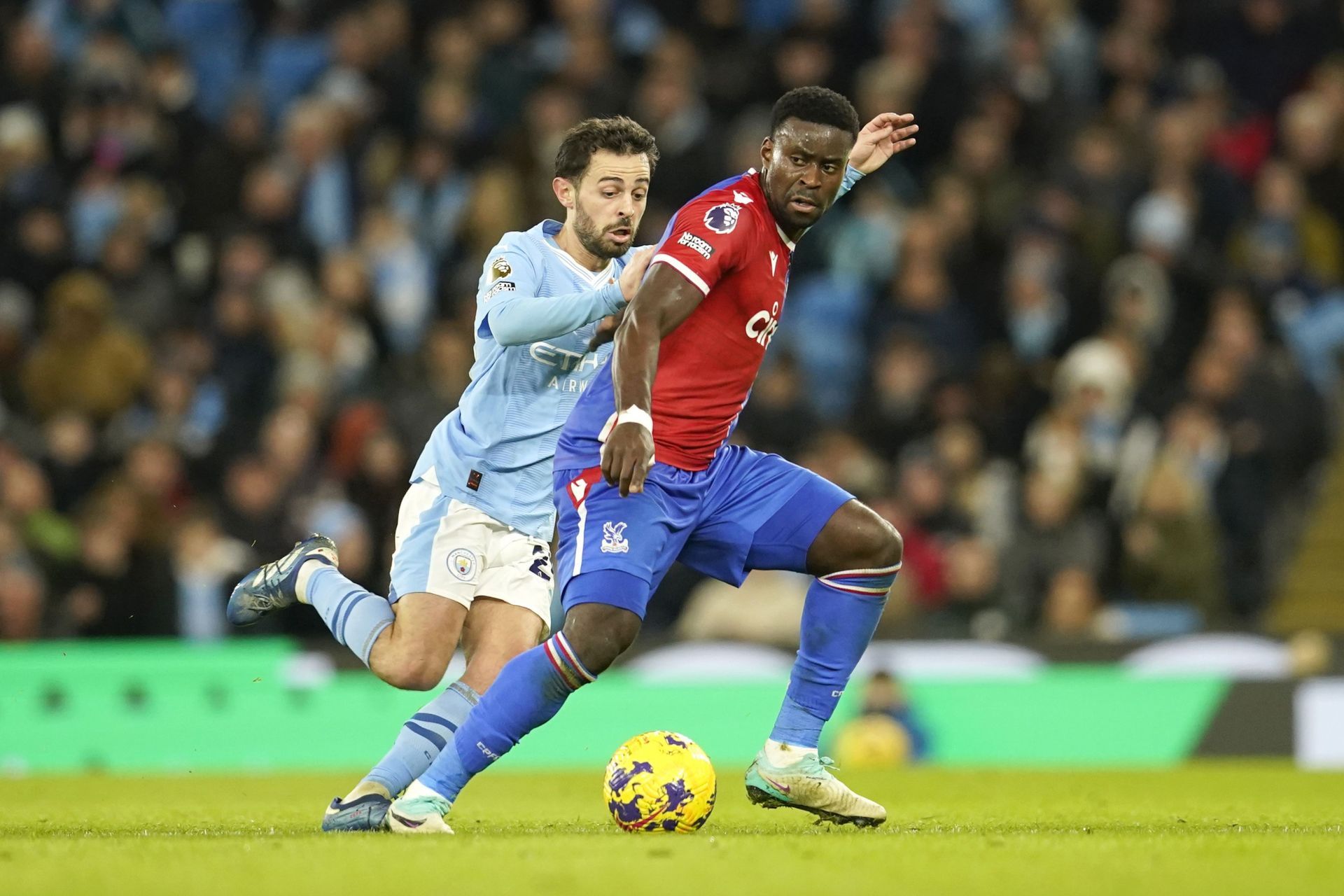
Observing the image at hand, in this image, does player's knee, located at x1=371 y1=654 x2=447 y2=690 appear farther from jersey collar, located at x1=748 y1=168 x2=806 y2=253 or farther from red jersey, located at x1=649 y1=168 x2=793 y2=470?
jersey collar, located at x1=748 y1=168 x2=806 y2=253

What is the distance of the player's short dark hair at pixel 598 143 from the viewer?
274 inches

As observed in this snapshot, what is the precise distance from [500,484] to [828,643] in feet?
4.29

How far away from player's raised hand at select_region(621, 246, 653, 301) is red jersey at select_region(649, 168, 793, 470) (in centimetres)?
14

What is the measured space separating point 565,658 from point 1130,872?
1.90m

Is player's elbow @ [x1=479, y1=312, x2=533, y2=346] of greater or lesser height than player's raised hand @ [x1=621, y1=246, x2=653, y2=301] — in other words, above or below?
below

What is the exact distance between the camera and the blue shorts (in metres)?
6.34

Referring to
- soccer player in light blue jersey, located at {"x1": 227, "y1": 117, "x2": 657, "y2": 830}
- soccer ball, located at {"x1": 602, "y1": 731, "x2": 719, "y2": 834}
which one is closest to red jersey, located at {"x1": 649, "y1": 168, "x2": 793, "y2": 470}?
soccer player in light blue jersey, located at {"x1": 227, "y1": 117, "x2": 657, "y2": 830}

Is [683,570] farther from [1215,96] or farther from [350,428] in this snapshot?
[1215,96]

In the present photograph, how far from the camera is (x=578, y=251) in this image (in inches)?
281

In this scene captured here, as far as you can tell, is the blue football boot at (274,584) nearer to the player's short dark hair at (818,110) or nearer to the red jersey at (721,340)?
the red jersey at (721,340)

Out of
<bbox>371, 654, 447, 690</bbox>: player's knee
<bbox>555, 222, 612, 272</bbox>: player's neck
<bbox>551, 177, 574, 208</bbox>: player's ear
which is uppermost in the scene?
<bbox>551, 177, 574, 208</bbox>: player's ear

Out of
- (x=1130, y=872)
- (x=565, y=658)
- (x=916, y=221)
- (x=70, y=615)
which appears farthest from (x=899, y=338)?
(x=1130, y=872)

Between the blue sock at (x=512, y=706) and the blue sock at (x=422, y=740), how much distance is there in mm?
343

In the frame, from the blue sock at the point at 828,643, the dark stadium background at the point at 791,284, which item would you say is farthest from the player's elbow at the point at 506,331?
the dark stadium background at the point at 791,284
